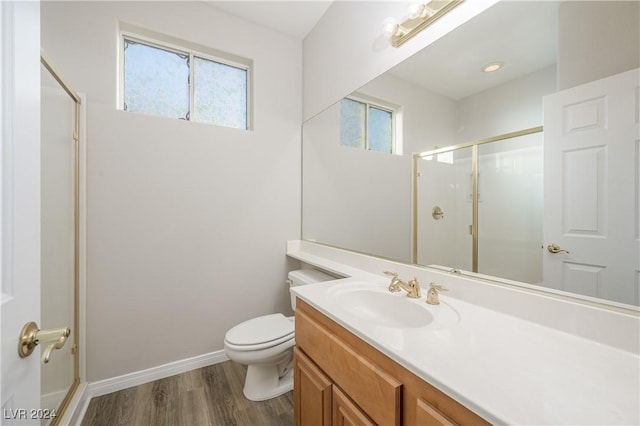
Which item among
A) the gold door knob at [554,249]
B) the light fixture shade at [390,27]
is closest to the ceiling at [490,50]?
the light fixture shade at [390,27]

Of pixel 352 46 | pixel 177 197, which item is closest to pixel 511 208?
pixel 352 46

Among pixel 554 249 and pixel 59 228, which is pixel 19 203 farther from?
pixel 554 249

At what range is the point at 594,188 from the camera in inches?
29.8

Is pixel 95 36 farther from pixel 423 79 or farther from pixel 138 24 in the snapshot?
pixel 423 79

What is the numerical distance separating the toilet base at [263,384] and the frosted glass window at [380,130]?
1583 mm

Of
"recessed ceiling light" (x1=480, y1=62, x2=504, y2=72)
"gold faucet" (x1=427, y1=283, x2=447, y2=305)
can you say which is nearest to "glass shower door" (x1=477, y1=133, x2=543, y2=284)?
"gold faucet" (x1=427, y1=283, x2=447, y2=305)

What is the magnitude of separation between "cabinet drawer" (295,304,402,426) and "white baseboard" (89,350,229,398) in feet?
4.03

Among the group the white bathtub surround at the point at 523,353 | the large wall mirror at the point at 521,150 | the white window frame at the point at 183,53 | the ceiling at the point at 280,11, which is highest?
the ceiling at the point at 280,11

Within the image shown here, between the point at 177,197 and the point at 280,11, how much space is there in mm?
1638

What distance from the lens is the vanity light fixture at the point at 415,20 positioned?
115 cm

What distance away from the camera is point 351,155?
1890 mm

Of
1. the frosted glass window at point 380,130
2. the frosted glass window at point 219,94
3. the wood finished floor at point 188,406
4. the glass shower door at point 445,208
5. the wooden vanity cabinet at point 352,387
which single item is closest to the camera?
the wooden vanity cabinet at point 352,387

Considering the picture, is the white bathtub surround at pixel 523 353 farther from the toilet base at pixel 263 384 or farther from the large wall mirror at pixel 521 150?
the toilet base at pixel 263 384

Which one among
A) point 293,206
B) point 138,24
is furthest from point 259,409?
point 138,24
